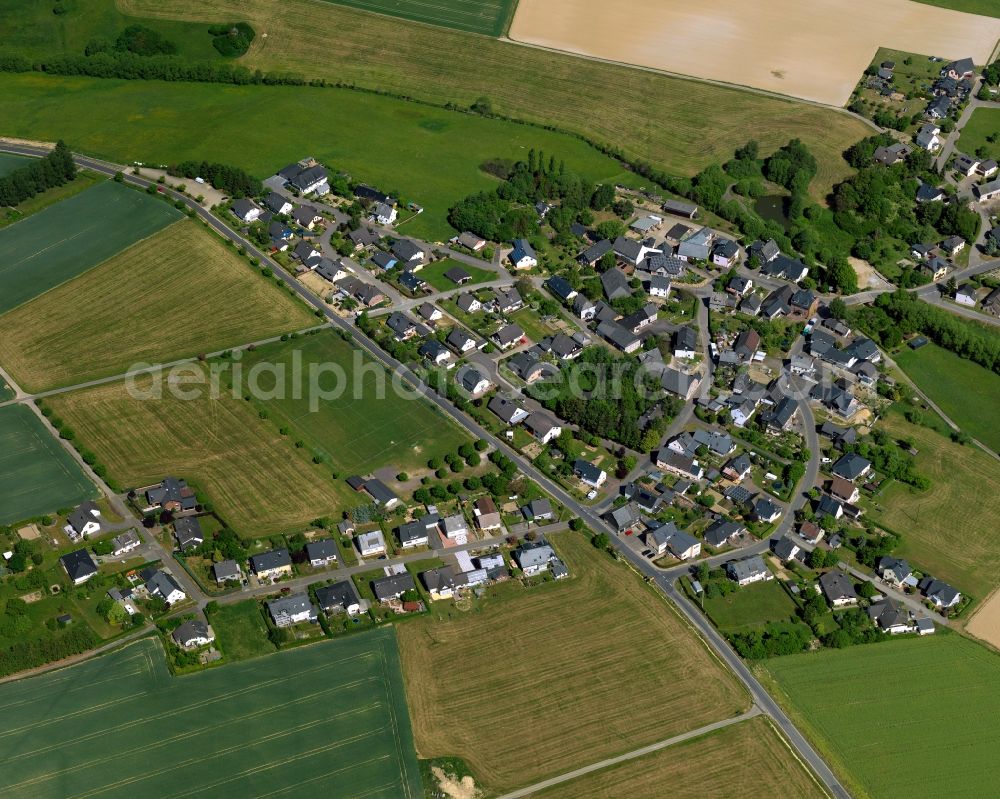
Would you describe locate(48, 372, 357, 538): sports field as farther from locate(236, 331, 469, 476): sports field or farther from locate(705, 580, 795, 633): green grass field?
locate(705, 580, 795, 633): green grass field

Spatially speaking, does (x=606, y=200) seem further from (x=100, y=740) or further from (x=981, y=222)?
(x=100, y=740)

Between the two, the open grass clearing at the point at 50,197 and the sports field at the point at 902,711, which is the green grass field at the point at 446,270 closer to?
the open grass clearing at the point at 50,197

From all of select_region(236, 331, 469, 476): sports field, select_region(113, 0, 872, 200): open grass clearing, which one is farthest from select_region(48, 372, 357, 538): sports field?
select_region(113, 0, 872, 200): open grass clearing

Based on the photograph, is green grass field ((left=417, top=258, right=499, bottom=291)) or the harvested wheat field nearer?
the harvested wheat field

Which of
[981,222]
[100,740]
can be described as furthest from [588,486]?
[981,222]

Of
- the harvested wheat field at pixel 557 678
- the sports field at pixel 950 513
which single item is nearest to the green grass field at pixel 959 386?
the sports field at pixel 950 513

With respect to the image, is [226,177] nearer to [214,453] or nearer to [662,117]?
[214,453]
